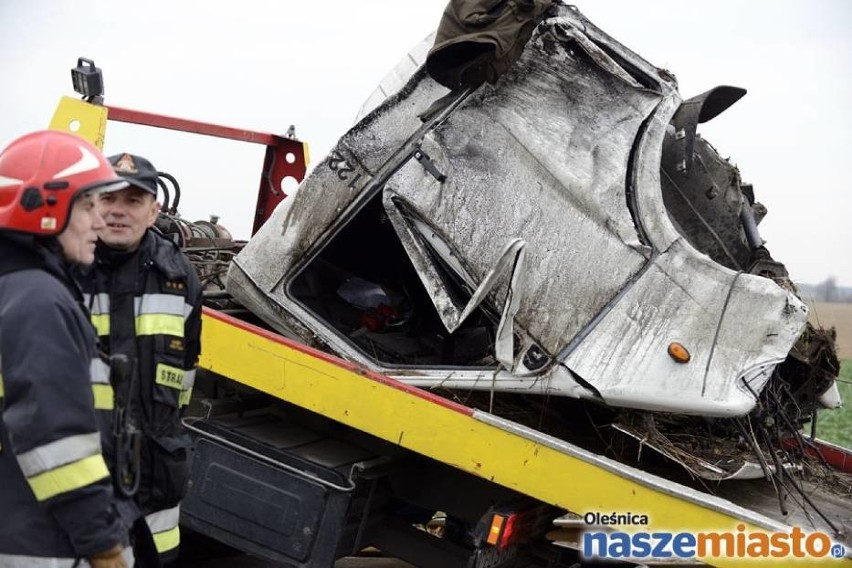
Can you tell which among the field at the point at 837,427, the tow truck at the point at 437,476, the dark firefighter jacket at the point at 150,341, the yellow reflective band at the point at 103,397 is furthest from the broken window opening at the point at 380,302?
the field at the point at 837,427

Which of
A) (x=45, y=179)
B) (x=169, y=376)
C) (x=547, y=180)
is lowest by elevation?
(x=169, y=376)

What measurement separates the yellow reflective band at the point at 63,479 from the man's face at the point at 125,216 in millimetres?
753

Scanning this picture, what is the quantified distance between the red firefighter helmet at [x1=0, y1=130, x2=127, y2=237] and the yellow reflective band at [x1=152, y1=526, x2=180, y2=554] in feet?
3.30

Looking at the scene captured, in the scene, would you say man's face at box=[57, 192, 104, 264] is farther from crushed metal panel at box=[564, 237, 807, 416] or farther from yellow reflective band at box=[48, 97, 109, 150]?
yellow reflective band at box=[48, 97, 109, 150]

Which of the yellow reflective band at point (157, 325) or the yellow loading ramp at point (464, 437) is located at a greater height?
the yellow reflective band at point (157, 325)

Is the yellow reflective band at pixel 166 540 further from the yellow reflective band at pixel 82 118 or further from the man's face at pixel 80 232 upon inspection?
the yellow reflective band at pixel 82 118

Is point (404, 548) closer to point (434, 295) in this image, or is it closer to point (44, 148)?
point (434, 295)

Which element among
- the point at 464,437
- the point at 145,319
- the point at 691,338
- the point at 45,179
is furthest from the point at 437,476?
the point at 45,179

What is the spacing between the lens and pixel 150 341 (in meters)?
2.55

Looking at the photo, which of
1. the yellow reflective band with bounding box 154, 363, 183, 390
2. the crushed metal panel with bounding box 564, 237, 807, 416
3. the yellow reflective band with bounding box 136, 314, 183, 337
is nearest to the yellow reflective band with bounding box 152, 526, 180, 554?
the yellow reflective band with bounding box 154, 363, 183, 390

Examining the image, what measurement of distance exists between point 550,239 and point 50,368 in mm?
1966

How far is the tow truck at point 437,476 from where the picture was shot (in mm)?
3047

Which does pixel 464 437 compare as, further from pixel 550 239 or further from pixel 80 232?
pixel 80 232

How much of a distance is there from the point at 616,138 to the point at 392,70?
49.3 inches
